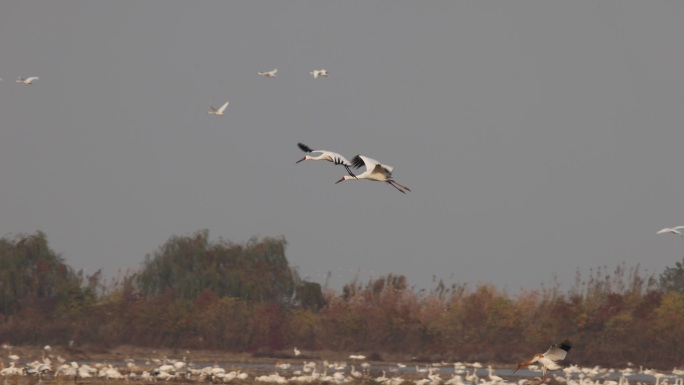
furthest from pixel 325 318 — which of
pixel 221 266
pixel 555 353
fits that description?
pixel 555 353

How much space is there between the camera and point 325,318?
49.3m

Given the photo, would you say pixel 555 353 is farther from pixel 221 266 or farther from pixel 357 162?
pixel 221 266

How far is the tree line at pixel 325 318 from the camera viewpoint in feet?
151

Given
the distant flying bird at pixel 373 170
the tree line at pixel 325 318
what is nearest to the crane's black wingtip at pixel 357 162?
the distant flying bird at pixel 373 170

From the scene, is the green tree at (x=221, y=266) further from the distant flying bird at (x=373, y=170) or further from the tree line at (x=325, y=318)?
the distant flying bird at (x=373, y=170)

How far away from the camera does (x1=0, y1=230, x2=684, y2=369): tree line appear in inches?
1809

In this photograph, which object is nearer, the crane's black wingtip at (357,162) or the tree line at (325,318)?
the crane's black wingtip at (357,162)

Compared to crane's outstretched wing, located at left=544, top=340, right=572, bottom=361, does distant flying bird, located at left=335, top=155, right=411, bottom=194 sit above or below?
above

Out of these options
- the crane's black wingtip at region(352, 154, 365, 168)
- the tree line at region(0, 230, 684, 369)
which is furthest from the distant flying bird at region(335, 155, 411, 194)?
the tree line at region(0, 230, 684, 369)

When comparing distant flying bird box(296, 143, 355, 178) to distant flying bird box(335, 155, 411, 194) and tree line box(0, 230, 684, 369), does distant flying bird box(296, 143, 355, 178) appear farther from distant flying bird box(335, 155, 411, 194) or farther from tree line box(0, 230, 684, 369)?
tree line box(0, 230, 684, 369)

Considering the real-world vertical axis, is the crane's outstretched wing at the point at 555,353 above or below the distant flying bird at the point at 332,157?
below

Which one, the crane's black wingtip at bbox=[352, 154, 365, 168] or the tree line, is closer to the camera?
the crane's black wingtip at bbox=[352, 154, 365, 168]

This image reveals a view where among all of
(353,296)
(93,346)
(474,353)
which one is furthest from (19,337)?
(474,353)

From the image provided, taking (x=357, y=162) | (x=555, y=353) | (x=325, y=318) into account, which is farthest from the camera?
(x=325, y=318)
